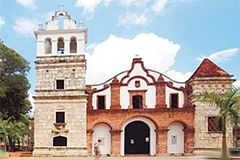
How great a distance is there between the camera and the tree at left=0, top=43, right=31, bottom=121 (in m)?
29.8

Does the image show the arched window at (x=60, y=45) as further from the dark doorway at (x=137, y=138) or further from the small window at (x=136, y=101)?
the dark doorway at (x=137, y=138)

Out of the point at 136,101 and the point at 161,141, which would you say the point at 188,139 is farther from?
the point at 136,101

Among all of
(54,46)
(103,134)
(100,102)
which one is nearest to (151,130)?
(103,134)

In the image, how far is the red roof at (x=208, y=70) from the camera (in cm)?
2397

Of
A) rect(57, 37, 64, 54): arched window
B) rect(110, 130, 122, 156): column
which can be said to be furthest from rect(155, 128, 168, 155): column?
rect(57, 37, 64, 54): arched window

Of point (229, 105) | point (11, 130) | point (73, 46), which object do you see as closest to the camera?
point (229, 105)

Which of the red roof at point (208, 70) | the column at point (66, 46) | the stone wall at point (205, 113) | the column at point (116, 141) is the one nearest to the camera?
the stone wall at point (205, 113)

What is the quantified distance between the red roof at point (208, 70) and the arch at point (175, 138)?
309cm

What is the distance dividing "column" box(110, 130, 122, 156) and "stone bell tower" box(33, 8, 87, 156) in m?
1.57

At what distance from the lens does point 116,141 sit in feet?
78.7

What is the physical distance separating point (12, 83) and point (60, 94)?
7.28 metres

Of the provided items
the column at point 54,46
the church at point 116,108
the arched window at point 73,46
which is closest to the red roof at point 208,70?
the church at point 116,108

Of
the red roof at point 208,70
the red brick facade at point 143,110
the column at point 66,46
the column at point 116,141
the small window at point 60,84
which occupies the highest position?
the column at point 66,46

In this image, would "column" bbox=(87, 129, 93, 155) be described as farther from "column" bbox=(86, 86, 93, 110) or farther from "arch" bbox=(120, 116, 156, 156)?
"arch" bbox=(120, 116, 156, 156)
